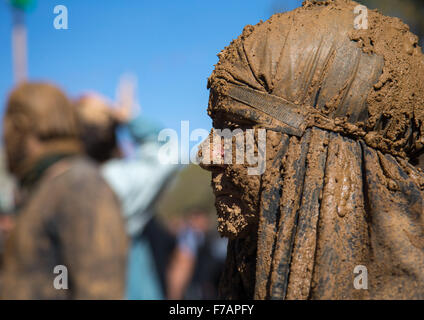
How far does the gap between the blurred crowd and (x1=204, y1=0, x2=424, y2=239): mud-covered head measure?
62.5 inches

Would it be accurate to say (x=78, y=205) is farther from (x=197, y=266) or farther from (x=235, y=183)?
(x=197, y=266)

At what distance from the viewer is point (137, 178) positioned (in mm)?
5434

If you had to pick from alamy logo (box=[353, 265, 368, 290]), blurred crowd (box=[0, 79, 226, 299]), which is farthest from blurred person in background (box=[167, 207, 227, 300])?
alamy logo (box=[353, 265, 368, 290])

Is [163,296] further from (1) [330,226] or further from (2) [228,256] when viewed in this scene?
(1) [330,226]

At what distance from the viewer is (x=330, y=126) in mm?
2127

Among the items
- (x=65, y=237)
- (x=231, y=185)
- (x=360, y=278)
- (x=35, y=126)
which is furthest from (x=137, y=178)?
(x=360, y=278)

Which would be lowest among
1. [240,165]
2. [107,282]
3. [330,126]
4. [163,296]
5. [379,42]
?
[163,296]

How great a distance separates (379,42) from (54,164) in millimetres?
2672

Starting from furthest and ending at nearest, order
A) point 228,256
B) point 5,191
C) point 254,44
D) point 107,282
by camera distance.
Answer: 1. point 5,191
2. point 107,282
3. point 228,256
4. point 254,44

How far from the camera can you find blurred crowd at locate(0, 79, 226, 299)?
3.57 meters

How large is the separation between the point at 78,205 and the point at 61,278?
1.69 feet

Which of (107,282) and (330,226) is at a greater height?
(330,226)
